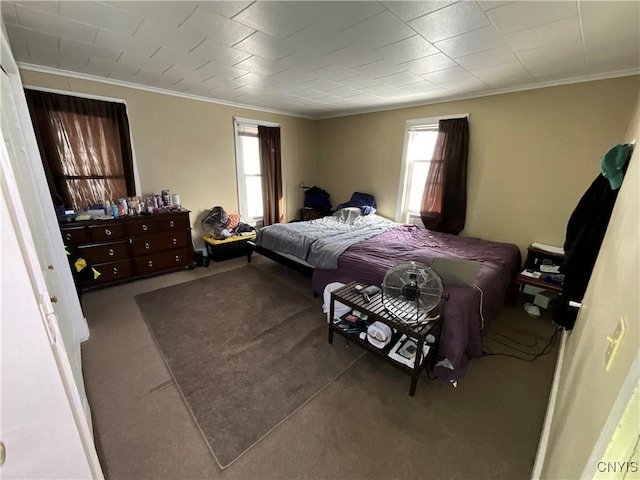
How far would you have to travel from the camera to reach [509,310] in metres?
2.81

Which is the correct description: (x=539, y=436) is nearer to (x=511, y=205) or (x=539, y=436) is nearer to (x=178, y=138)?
(x=511, y=205)

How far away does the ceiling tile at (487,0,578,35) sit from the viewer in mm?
1434

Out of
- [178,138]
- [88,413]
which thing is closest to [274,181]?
[178,138]

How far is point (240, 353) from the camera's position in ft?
7.00

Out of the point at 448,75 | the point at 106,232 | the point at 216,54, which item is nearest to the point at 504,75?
the point at 448,75

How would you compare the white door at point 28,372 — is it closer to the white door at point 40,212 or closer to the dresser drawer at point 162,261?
the white door at point 40,212

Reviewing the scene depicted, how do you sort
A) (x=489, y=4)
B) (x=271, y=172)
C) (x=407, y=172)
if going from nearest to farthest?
(x=489, y=4) → (x=407, y=172) → (x=271, y=172)

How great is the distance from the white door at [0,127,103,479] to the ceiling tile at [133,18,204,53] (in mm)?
1548

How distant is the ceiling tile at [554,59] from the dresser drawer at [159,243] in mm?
A: 4029

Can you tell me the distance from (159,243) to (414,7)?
3505 mm

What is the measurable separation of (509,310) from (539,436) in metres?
1.55

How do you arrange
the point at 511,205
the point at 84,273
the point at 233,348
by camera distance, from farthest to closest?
1. the point at 511,205
2. the point at 84,273
3. the point at 233,348

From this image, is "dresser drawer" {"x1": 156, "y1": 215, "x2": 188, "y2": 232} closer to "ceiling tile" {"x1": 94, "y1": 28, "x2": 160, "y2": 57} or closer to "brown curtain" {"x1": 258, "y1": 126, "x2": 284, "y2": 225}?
"brown curtain" {"x1": 258, "y1": 126, "x2": 284, "y2": 225}

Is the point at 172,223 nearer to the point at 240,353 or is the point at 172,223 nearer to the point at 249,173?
the point at 249,173
